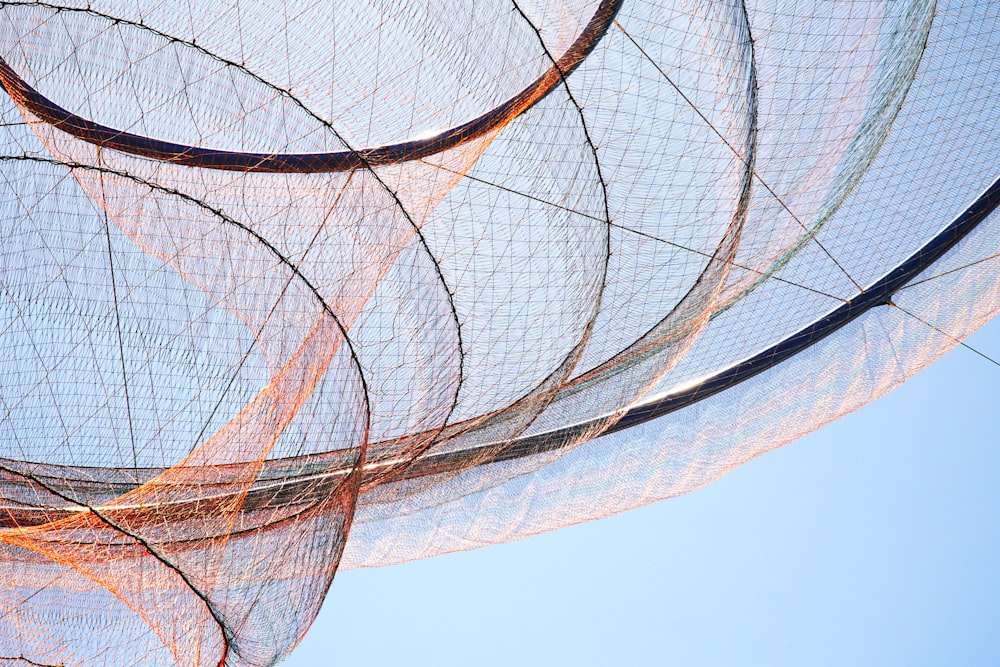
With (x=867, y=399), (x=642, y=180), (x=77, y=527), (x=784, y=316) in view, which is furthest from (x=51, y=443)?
(x=867, y=399)

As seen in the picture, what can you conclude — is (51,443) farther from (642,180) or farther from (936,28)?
(936,28)

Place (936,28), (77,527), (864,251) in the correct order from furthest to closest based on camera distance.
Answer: (864,251) < (936,28) < (77,527)

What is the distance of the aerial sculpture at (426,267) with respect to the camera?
2.75 m

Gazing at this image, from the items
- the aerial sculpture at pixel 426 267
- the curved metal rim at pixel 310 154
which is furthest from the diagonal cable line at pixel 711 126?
the curved metal rim at pixel 310 154

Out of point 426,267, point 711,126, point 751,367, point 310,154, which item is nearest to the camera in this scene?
point 426,267

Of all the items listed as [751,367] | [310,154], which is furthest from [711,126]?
[310,154]

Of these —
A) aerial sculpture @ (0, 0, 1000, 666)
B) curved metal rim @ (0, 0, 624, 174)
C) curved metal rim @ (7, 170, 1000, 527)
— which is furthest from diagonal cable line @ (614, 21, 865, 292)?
curved metal rim @ (7, 170, 1000, 527)

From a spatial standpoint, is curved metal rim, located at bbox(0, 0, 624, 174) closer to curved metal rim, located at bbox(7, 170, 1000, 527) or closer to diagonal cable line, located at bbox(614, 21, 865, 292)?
diagonal cable line, located at bbox(614, 21, 865, 292)

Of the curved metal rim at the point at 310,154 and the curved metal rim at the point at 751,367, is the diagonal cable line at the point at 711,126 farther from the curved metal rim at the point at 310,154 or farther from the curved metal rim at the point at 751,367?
the curved metal rim at the point at 751,367

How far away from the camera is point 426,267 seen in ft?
9.50

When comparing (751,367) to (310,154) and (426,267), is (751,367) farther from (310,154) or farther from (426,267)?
(310,154)

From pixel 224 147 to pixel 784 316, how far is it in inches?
78.8

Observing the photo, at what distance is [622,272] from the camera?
340 centimetres

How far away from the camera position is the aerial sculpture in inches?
108
